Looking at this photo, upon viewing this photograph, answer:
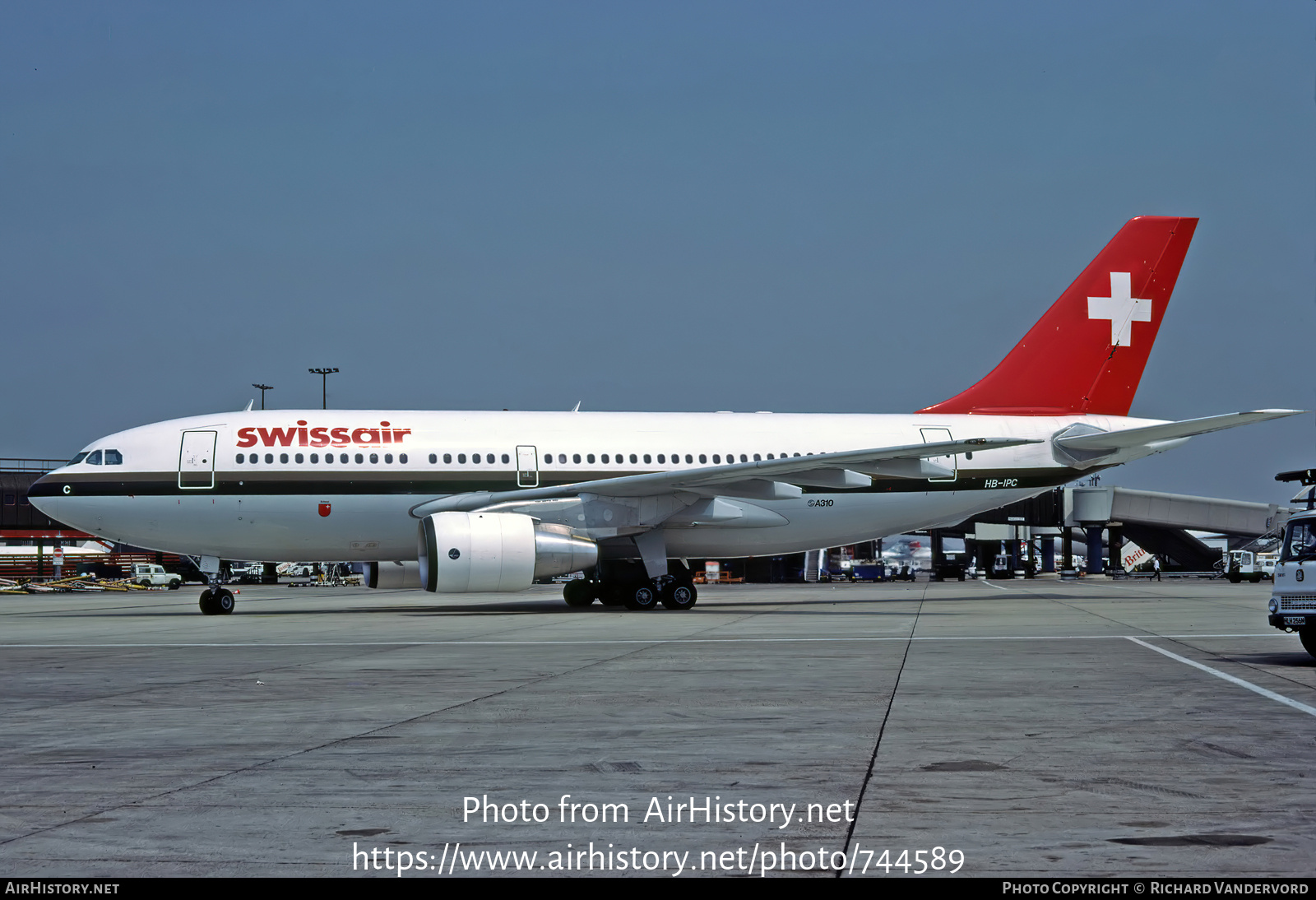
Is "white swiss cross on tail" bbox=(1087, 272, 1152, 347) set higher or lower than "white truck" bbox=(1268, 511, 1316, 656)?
higher

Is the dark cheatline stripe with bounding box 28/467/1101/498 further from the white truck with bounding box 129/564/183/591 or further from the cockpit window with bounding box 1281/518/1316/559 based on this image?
the white truck with bounding box 129/564/183/591

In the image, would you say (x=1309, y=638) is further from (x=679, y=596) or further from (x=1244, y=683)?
(x=679, y=596)

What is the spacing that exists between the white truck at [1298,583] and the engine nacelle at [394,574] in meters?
17.4

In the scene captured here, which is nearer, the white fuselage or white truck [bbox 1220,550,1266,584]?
the white fuselage

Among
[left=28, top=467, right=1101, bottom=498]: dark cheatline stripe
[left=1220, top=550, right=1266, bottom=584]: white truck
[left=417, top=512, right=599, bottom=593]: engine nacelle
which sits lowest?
[left=1220, top=550, right=1266, bottom=584]: white truck

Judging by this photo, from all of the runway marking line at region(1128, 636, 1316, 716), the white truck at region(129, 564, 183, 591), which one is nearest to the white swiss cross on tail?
the runway marking line at region(1128, 636, 1316, 716)

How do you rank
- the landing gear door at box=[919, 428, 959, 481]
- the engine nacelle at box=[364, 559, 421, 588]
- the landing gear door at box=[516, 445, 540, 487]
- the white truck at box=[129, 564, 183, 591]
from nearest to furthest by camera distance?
the landing gear door at box=[516, 445, 540, 487] < the engine nacelle at box=[364, 559, 421, 588] < the landing gear door at box=[919, 428, 959, 481] < the white truck at box=[129, 564, 183, 591]

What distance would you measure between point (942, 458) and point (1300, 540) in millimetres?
13844

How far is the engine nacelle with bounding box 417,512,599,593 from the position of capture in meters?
20.8

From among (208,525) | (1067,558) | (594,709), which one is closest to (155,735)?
(594,709)

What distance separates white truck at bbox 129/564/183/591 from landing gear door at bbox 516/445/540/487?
34.4 meters

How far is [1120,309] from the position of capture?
1085 inches

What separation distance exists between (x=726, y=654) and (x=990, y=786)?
762cm

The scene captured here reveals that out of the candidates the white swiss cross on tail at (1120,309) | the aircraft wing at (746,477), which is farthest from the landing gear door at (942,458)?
the white swiss cross on tail at (1120,309)
